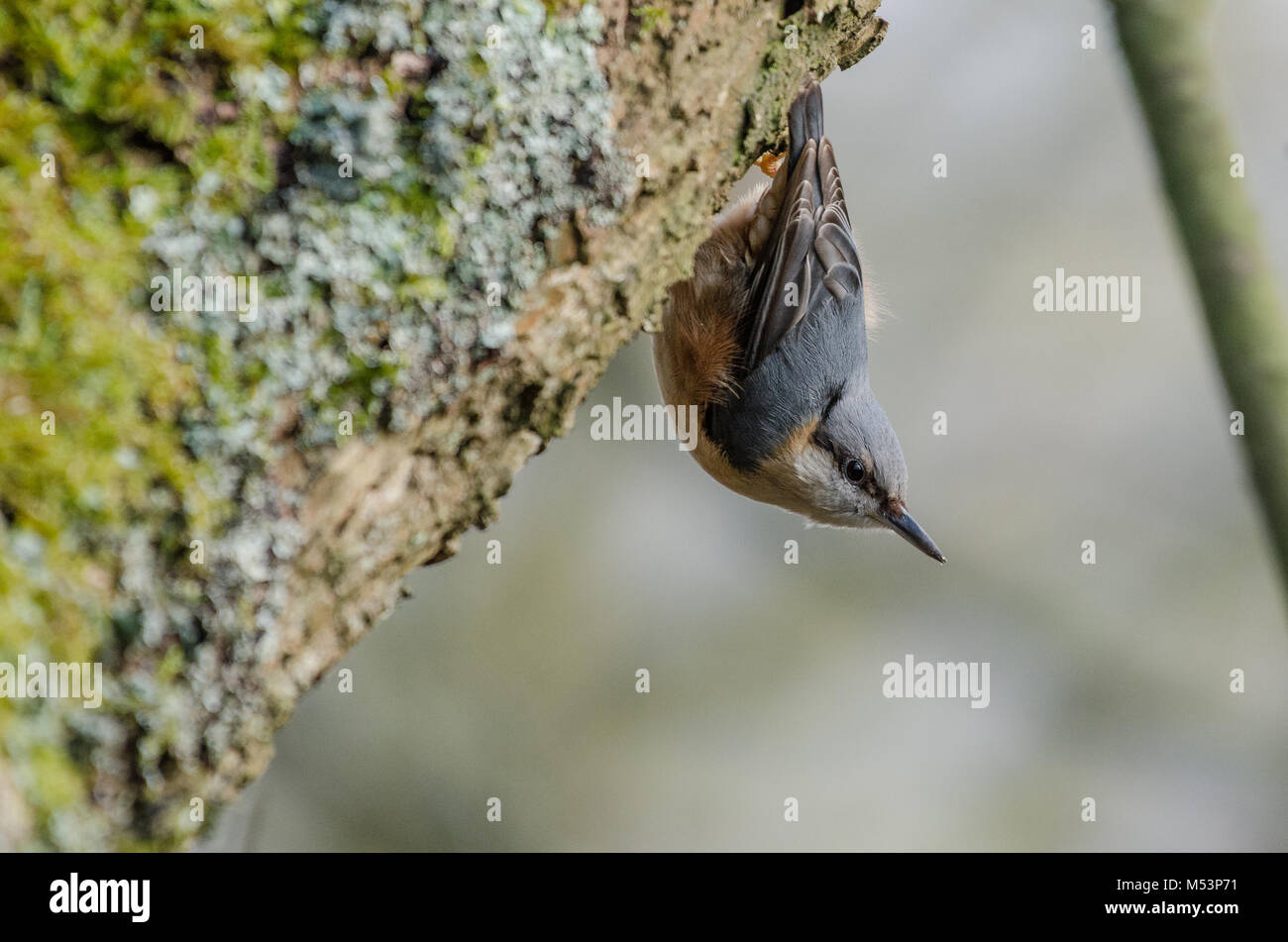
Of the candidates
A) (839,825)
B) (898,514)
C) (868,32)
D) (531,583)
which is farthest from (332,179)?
(839,825)

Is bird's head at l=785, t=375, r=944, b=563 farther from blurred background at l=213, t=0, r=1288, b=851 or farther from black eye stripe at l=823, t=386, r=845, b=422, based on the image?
blurred background at l=213, t=0, r=1288, b=851

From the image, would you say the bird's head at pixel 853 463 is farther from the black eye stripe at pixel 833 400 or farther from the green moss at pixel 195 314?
the green moss at pixel 195 314

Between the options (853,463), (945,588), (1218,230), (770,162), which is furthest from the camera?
(945,588)

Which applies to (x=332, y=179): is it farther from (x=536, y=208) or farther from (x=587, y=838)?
(x=587, y=838)

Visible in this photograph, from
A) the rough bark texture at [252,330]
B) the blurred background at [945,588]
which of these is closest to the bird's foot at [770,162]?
Answer: the blurred background at [945,588]

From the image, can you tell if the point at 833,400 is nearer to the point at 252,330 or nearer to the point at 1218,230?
the point at 1218,230

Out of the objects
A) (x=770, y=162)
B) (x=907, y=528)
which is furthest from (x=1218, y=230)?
(x=770, y=162)

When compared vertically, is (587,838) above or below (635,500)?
below
